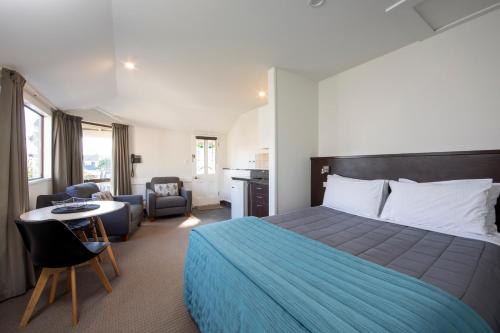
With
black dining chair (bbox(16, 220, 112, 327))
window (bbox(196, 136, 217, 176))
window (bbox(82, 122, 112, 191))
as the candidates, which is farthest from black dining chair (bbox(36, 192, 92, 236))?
window (bbox(196, 136, 217, 176))

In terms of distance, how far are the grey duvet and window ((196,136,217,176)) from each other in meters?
4.01

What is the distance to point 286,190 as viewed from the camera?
9.34ft

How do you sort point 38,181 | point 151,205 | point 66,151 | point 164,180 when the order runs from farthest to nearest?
point 164,180 → point 151,205 → point 66,151 → point 38,181

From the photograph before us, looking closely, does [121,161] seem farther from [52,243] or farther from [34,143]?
[52,243]

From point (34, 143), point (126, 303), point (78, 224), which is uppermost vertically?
point (34, 143)

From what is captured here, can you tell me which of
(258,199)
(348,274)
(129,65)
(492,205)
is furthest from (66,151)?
(492,205)

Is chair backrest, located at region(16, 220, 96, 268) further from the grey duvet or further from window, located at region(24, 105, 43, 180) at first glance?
window, located at region(24, 105, 43, 180)

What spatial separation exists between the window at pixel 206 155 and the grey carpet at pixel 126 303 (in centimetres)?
311

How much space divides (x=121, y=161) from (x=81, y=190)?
4.63 feet

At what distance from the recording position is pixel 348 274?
102 centimetres

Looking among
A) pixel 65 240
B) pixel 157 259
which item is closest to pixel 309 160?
pixel 157 259

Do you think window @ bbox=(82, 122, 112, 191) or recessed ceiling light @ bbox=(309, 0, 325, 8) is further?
window @ bbox=(82, 122, 112, 191)

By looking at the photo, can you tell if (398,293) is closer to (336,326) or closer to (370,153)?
(336,326)

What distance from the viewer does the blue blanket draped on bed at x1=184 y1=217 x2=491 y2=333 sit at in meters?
0.73
